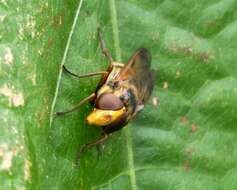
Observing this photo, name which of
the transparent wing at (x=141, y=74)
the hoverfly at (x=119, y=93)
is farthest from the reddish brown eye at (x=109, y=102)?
the transparent wing at (x=141, y=74)

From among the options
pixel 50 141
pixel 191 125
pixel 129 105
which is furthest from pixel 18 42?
pixel 191 125

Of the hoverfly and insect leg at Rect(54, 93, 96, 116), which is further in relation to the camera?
the hoverfly

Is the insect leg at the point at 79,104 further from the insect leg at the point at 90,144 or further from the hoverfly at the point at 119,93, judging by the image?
the insect leg at the point at 90,144

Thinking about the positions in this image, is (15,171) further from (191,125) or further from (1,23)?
(191,125)

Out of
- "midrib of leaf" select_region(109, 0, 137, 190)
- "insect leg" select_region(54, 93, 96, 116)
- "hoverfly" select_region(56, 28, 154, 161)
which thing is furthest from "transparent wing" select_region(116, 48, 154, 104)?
"insect leg" select_region(54, 93, 96, 116)

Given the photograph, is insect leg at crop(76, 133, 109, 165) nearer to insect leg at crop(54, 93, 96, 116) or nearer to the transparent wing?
insect leg at crop(54, 93, 96, 116)

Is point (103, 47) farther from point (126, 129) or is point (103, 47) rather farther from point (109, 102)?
point (126, 129)
